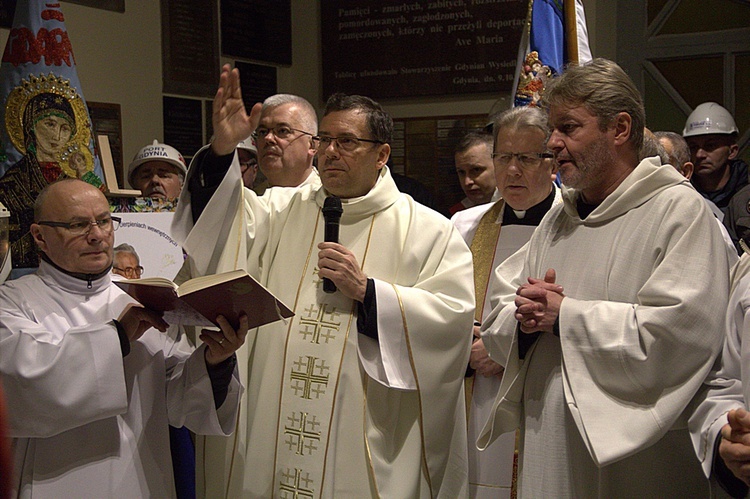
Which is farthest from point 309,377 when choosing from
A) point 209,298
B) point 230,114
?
point 230,114

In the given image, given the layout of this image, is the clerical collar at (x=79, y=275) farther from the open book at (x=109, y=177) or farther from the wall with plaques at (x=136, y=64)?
the wall with plaques at (x=136, y=64)

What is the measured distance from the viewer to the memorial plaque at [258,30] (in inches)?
315

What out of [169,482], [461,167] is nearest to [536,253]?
[169,482]

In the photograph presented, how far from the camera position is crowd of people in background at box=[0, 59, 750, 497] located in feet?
8.44

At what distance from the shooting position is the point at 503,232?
157 inches

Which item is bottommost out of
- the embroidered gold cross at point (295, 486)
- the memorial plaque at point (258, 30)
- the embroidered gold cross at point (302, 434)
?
the embroidered gold cross at point (295, 486)

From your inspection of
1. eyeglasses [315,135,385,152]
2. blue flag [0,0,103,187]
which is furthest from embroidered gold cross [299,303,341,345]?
blue flag [0,0,103,187]

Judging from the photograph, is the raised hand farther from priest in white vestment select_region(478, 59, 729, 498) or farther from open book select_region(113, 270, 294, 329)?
priest in white vestment select_region(478, 59, 729, 498)

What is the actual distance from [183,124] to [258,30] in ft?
4.67

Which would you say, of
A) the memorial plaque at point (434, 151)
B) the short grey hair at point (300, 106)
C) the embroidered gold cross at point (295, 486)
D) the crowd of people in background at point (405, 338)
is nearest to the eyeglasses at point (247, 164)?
the short grey hair at point (300, 106)

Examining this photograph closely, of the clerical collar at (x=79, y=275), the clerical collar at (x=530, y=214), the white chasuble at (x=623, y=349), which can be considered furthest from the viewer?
the clerical collar at (x=530, y=214)

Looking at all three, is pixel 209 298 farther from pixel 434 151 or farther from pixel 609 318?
pixel 434 151

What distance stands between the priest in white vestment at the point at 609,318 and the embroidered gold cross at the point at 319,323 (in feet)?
2.04

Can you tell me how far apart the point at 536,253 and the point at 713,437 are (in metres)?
0.89
